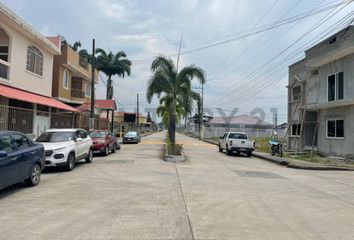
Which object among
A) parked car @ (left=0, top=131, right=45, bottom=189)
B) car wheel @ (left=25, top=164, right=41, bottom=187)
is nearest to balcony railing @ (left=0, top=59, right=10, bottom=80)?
parked car @ (left=0, top=131, right=45, bottom=189)

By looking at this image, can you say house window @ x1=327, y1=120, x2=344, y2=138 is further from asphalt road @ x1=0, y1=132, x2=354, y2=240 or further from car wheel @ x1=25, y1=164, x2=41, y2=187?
car wheel @ x1=25, y1=164, x2=41, y2=187

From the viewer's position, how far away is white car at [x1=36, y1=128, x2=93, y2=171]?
550 inches

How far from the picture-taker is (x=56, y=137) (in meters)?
15.6

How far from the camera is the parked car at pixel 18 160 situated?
8852 millimetres

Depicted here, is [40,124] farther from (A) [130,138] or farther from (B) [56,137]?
(A) [130,138]

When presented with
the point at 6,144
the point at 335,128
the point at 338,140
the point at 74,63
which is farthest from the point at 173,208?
the point at 74,63

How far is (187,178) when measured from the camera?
1318cm

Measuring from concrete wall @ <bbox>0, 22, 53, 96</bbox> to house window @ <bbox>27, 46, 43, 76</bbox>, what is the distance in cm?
29

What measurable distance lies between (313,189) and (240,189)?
2.57m

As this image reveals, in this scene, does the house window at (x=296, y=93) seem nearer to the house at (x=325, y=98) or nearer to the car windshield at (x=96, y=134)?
the house at (x=325, y=98)

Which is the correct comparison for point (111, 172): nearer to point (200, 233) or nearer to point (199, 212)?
point (199, 212)

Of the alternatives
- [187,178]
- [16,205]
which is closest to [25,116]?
[187,178]

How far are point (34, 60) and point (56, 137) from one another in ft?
36.2

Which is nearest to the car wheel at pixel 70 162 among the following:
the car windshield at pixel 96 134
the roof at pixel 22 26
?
the car windshield at pixel 96 134
